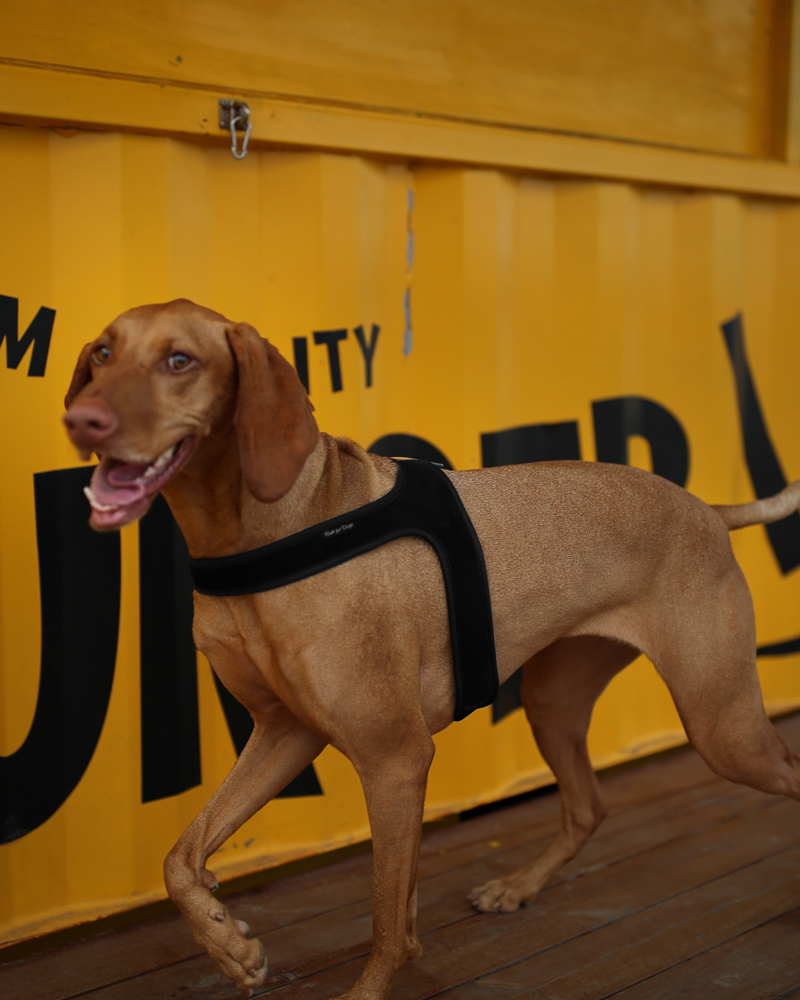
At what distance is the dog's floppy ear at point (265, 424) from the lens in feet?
6.76

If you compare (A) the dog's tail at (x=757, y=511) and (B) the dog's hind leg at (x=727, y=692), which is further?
(A) the dog's tail at (x=757, y=511)

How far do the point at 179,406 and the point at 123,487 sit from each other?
203mm

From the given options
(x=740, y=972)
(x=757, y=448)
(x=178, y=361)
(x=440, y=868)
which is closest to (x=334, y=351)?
(x=178, y=361)

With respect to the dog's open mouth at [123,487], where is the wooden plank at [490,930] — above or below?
below

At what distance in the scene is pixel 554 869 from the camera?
3285 millimetres

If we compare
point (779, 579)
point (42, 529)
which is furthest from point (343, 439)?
point (779, 579)

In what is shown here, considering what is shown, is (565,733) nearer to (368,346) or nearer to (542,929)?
(542,929)

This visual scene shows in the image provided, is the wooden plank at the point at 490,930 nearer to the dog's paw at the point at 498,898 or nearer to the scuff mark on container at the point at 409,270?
the dog's paw at the point at 498,898

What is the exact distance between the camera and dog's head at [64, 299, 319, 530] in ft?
6.24

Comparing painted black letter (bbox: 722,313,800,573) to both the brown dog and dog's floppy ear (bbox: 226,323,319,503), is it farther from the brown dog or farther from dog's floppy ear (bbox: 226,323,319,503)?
dog's floppy ear (bbox: 226,323,319,503)

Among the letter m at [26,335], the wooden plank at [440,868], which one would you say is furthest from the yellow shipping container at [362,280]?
the wooden plank at [440,868]

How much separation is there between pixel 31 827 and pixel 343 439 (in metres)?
1.64

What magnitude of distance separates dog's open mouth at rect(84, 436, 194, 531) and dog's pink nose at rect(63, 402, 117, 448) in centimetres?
7

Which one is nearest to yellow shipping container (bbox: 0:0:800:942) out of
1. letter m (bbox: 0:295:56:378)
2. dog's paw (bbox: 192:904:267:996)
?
letter m (bbox: 0:295:56:378)
